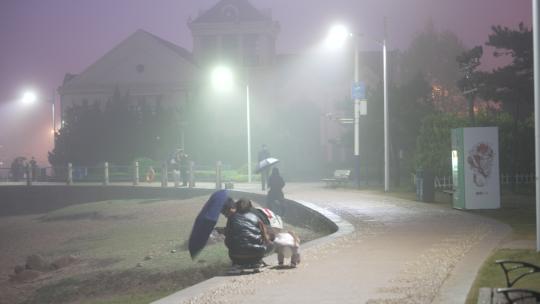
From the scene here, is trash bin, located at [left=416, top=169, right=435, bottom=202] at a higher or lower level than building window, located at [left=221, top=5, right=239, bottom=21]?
lower

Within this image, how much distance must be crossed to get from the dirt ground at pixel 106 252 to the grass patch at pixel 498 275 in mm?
6460

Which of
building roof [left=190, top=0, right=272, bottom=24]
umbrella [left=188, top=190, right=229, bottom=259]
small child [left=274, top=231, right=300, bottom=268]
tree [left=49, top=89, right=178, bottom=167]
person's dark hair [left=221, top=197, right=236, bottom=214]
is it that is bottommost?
small child [left=274, top=231, right=300, bottom=268]

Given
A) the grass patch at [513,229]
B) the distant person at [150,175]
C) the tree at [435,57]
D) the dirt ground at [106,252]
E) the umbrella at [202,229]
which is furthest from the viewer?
the tree at [435,57]

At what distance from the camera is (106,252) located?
82.3ft

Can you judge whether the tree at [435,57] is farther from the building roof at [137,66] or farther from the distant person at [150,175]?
the distant person at [150,175]

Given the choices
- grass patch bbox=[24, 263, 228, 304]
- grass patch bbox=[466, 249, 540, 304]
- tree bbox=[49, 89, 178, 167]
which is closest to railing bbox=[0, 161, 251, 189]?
tree bbox=[49, 89, 178, 167]

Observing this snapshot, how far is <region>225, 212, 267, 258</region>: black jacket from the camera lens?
12555 mm

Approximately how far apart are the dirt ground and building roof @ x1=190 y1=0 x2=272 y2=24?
35.9 meters

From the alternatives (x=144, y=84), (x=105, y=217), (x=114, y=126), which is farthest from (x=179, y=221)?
(x=144, y=84)

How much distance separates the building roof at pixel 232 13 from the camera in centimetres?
7431

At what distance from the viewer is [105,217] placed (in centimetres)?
3659

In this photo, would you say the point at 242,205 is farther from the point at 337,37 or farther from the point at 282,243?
the point at 337,37

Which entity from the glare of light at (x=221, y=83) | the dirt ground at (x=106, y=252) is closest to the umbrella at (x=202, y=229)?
the dirt ground at (x=106, y=252)

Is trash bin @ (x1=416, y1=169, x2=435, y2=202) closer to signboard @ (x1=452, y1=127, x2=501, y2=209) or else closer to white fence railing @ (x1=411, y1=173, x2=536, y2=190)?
signboard @ (x1=452, y1=127, x2=501, y2=209)
